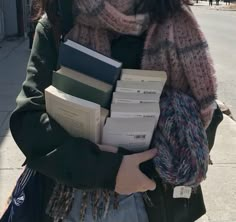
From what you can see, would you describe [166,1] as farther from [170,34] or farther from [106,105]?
[106,105]

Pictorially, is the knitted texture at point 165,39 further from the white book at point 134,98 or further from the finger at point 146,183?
the finger at point 146,183

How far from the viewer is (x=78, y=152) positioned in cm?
137

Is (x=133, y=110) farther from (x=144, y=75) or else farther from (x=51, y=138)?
(x=51, y=138)

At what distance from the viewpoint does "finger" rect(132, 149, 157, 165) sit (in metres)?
1.38

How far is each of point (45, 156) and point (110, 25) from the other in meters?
0.43

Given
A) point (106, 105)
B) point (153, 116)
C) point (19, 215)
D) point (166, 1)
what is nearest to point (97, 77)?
point (106, 105)

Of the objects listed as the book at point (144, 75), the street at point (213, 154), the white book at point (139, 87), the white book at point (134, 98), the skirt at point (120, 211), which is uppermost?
the book at point (144, 75)

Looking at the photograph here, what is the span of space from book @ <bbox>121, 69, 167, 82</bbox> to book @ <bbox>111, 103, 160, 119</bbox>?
8 cm

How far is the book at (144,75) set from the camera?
144 centimetres

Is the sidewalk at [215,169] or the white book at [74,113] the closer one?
the white book at [74,113]

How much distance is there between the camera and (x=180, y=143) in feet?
4.60

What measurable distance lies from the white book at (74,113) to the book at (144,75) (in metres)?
0.14

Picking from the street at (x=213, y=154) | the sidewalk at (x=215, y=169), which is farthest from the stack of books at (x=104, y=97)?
the sidewalk at (x=215, y=169)

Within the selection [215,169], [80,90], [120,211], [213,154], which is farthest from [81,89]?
[213,154]
